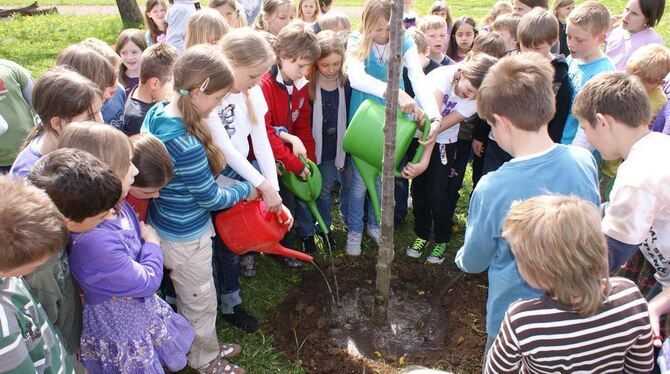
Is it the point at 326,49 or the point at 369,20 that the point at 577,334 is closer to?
the point at 326,49

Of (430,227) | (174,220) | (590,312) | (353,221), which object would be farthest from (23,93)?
(590,312)

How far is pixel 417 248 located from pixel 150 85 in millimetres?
2129

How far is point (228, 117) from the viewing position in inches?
116

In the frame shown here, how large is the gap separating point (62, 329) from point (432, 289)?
2358 mm

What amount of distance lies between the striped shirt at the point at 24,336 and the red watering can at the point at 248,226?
104cm

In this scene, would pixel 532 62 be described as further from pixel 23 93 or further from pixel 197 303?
pixel 23 93

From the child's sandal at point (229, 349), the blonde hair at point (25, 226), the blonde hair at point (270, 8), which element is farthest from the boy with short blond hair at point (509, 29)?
the blonde hair at point (25, 226)

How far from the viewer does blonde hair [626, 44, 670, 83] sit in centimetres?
328

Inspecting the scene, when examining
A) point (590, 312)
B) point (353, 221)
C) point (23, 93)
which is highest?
point (23, 93)

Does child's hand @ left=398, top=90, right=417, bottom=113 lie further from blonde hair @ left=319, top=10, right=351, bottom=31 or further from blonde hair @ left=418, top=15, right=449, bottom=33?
blonde hair @ left=319, top=10, right=351, bottom=31

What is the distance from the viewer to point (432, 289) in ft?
12.2

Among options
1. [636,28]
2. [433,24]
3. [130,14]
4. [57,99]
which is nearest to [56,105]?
[57,99]

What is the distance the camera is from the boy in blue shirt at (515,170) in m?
2.01

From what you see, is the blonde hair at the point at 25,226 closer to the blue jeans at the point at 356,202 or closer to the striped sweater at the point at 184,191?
the striped sweater at the point at 184,191
